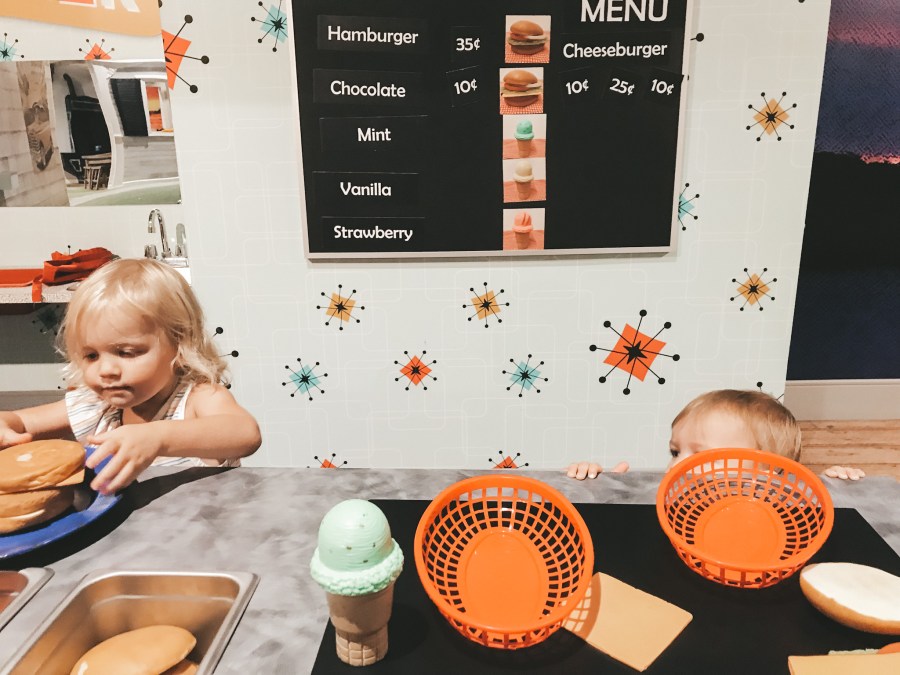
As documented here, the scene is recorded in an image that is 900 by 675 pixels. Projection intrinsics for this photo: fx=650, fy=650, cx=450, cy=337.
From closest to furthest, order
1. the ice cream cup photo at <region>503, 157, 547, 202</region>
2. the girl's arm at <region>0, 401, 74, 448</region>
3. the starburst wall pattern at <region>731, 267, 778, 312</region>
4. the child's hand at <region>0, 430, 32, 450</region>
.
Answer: the child's hand at <region>0, 430, 32, 450</region> → the girl's arm at <region>0, 401, 74, 448</region> → the ice cream cup photo at <region>503, 157, 547, 202</region> → the starburst wall pattern at <region>731, 267, 778, 312</region>

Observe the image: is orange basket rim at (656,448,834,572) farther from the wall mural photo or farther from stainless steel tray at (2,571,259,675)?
the wall mural photo

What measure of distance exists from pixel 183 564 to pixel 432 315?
55.6 inches

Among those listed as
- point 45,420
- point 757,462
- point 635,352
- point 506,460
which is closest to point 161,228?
point 45,420

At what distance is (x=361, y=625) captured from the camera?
0.65 metres

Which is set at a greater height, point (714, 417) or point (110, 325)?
point (110, 325)

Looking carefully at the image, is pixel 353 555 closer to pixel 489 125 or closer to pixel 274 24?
pixel 489 125

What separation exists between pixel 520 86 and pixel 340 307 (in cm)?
90

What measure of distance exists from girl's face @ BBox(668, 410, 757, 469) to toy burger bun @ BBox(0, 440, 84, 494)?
1.03 metres

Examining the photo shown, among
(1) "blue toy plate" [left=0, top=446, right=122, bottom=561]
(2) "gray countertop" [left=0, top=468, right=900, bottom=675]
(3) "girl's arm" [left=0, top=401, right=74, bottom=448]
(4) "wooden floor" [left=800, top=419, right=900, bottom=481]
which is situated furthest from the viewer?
(4) "wooden floor" [left=800, top=419, right=900, bottom=481]

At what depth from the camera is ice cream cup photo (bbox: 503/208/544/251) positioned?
2070 mm

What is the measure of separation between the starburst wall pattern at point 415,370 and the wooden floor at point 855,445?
5.70 feet

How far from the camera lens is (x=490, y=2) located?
6.20 feet

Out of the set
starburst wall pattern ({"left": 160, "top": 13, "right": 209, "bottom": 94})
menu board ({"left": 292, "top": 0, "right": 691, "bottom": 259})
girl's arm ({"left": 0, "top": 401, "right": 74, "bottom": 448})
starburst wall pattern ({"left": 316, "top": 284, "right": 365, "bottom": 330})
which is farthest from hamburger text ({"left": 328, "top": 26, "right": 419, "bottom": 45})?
girl's arm ({"left": 0, "top": 401, "right": 74, "bottom": 448})

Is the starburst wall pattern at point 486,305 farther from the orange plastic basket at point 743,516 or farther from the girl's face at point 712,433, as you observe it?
the orange plastic basket at point 743,516
